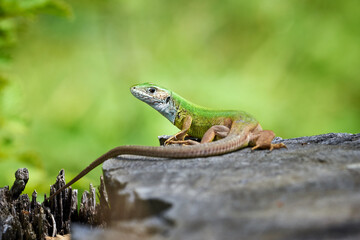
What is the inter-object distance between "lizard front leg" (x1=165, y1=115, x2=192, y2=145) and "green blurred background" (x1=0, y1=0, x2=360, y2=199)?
2.03m

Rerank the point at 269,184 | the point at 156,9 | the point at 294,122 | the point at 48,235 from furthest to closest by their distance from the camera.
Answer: the point at 156,9
the point at 294,122
the point at 48,235
the point at 269,184

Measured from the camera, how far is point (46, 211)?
2.95 meters

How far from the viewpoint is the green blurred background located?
6230mm

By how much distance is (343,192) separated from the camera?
1.99m

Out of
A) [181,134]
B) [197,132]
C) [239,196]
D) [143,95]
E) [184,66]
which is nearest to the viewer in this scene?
[239,196]

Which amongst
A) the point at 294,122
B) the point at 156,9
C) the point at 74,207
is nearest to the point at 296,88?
the point at 294,122

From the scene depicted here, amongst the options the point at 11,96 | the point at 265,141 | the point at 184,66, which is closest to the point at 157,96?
the point at 11,96

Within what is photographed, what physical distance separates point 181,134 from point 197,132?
187 mm

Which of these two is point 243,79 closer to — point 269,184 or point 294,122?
point 294,122

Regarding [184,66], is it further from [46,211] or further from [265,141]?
[46,211]

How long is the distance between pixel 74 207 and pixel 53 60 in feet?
14.0

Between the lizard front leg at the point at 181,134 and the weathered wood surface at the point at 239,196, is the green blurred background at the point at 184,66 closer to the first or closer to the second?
the lizard front leg at the point at 181,134

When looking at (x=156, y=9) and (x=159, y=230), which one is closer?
(x=159, y=230)

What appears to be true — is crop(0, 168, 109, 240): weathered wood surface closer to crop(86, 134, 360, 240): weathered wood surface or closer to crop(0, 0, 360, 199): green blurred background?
crop(86, 134, 360, 240): weathered wood surface
